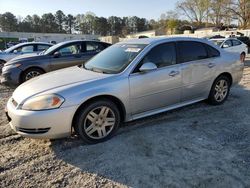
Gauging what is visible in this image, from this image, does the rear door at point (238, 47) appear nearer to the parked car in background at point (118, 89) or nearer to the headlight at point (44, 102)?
the parked car in background at point (118, 89)

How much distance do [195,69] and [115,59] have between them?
1.55 m

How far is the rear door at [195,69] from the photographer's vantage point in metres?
5.01

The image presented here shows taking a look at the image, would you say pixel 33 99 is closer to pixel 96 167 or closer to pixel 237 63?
pixel 96 167

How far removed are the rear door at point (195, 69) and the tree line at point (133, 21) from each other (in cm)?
6085

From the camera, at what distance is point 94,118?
13.2 feet

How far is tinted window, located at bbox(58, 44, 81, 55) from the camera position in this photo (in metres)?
8.68

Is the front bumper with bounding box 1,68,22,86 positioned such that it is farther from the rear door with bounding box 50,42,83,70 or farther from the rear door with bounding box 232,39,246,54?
the rear door with bounding box 232,39,246,54

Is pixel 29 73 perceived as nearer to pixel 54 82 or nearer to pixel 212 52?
pixel 54 82

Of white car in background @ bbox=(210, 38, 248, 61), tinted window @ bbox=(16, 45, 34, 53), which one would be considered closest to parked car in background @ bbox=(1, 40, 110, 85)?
tinted window @ bbox=(16, 45, 34, 53)

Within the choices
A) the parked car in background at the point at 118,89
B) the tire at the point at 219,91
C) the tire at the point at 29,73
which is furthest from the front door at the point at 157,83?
the tire at the point at 29,73

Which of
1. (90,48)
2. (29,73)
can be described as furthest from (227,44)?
(29,73)

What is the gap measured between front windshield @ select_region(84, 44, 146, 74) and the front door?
23cm

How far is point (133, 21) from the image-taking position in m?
106

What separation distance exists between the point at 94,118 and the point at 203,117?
2.20 metres
